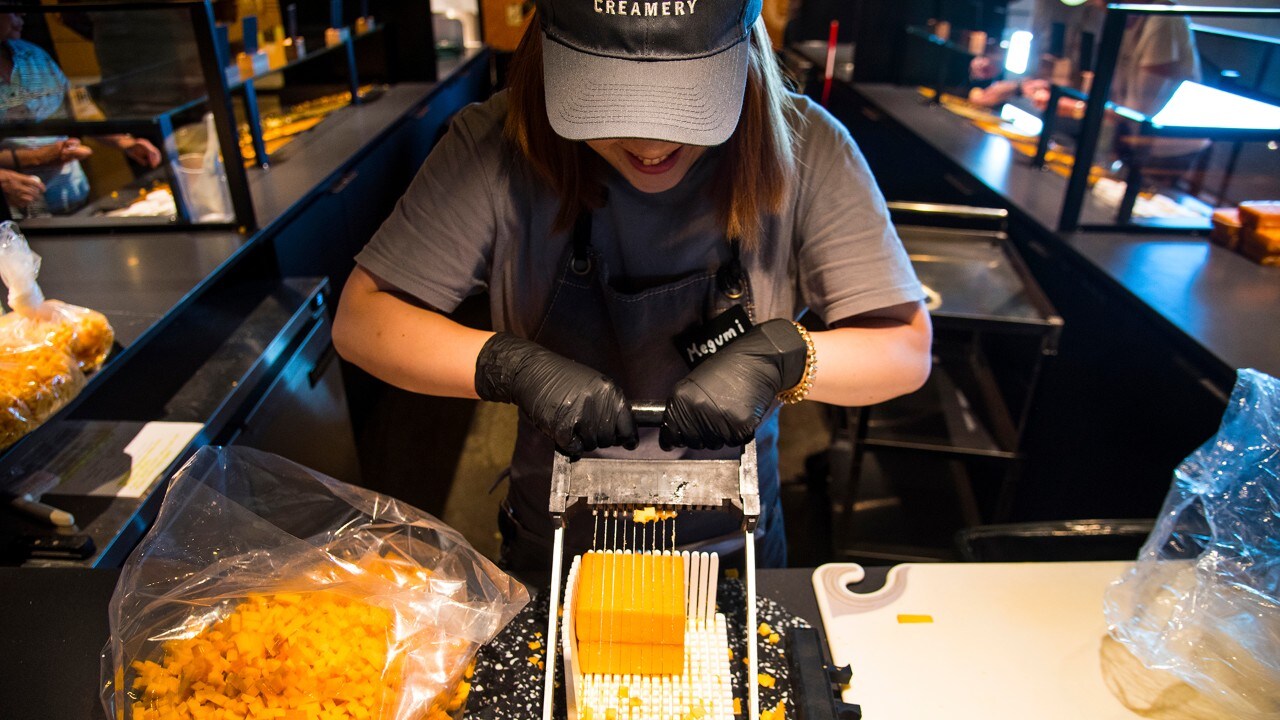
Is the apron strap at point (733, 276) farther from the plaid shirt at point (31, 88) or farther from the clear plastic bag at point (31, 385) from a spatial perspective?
the plaid shirt at point (31, 88)

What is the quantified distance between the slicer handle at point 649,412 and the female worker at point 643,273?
1 centimetres

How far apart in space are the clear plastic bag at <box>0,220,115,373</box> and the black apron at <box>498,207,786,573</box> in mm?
810

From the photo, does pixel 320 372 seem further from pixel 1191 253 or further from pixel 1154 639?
pixel 1191 253

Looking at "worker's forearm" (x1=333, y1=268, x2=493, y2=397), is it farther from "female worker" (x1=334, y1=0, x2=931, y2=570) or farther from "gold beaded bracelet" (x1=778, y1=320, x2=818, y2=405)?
"gold beaded bracelet" (x1=778, y1=320, x2=818, y2=405)

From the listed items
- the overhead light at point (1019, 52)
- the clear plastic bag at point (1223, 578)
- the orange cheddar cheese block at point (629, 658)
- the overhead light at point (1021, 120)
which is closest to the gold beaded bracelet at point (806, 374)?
the orange cheddar cheese block at point (629, 658)

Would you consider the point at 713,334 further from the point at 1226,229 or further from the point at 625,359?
the point at 1226,229

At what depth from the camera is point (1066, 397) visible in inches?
90.2

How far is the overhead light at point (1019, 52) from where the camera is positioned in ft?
12.1

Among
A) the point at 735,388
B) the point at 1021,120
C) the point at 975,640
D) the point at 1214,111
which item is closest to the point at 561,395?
the point at 735,388

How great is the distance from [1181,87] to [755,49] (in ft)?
6.25

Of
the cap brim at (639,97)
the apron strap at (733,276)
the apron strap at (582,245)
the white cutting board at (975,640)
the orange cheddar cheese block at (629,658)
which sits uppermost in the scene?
the cap brim at (639,97)

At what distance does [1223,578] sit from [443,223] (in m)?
1.14

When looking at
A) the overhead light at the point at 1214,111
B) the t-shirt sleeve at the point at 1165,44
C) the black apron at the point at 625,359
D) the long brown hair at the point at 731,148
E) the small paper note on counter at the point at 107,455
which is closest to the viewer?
the long brown hair at the point at 731,148

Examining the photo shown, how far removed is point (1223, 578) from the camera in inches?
37.9
